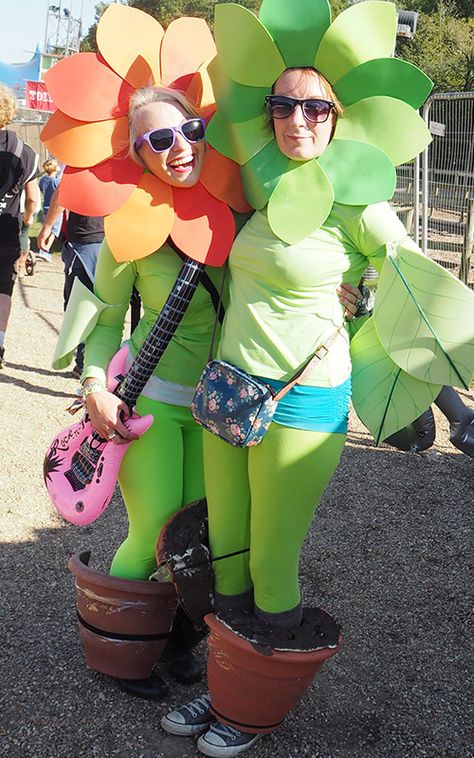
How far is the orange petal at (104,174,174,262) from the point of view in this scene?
200 cm

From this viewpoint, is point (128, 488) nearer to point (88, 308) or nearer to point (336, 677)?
point (88, 308)

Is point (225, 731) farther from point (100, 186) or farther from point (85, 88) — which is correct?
point (85, 88)

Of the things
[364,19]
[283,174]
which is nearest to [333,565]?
[283,174]

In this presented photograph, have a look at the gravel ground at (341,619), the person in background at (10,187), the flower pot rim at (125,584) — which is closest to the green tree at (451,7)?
the person in background at (10,187)

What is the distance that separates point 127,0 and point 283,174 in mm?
45683

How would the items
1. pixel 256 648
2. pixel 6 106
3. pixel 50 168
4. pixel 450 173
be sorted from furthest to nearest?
pixel 50 168, pixel 450 173, pixel 6 106, pixel 256 648

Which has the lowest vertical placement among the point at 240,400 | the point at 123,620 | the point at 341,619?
the point at 341,619

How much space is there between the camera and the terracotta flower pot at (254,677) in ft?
6.49

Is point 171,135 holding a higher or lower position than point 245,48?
lower

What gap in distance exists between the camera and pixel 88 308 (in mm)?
2176

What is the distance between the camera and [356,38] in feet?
5.78

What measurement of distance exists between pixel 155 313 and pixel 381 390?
2.13ft

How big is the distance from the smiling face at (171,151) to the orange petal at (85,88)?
0.11 meters

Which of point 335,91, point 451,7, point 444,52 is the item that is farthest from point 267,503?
point 451,7
